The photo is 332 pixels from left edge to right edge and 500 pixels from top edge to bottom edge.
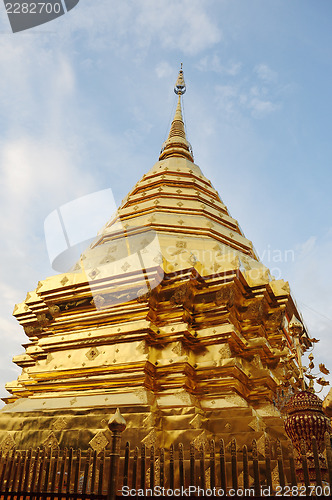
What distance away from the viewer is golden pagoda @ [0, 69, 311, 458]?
5.76m

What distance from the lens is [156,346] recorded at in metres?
6.70

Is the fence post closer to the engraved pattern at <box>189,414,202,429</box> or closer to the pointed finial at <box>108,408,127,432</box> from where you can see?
the pointed finial at <box>108,408,127,432</box>

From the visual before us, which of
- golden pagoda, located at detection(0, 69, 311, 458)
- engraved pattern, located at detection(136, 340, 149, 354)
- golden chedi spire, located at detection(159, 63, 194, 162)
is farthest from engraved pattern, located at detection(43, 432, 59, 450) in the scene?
golden chedi spire, located at detection(159, 63, 194, 162)

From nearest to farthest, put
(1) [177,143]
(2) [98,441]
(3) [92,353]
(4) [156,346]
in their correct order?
(2) [98,441] < (4) [156,346] < (3) [92,353] < (1) [177,143]

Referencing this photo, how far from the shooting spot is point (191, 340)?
22.1 ft

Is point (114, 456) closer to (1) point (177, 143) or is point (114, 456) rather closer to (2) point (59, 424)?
(2) point (59, 424)

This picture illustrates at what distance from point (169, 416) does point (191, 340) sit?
134 cm

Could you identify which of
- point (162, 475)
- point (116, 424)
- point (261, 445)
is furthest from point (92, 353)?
point (162, 475)

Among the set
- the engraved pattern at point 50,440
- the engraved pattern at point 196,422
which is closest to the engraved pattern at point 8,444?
the engraved pattern at point 50,440

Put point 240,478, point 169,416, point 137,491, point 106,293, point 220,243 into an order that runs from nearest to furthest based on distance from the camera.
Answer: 1. point 137,491
2. point 240,478
3. point 169,416
4. point 106,293
5. point 220,243

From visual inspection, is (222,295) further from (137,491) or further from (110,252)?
(137,491)

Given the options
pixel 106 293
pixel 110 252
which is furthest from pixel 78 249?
pixel 106 293

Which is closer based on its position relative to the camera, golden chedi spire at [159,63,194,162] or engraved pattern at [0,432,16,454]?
engraved pattern at [0,432,16,454]

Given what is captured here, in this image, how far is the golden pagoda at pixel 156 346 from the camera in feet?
18.9
